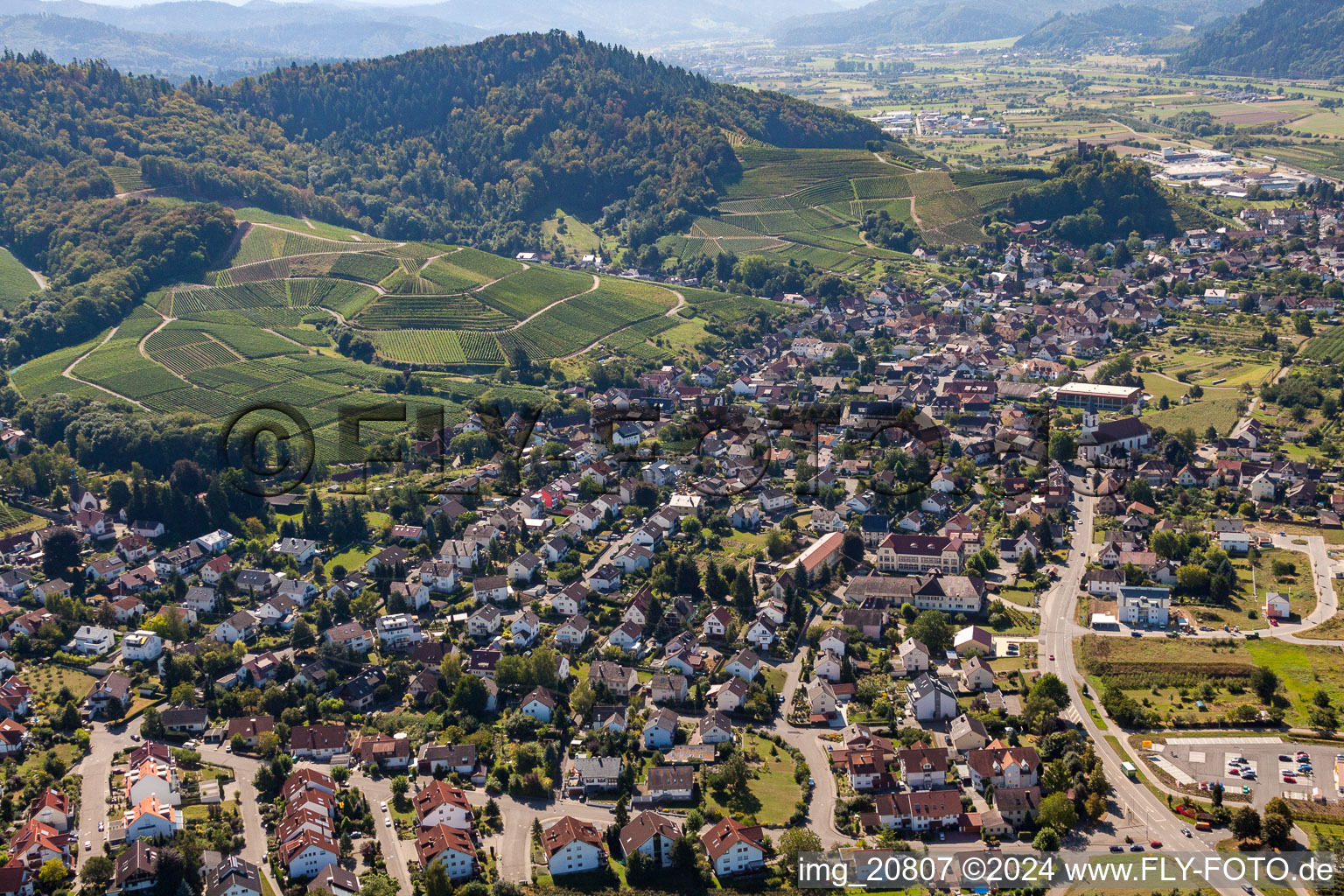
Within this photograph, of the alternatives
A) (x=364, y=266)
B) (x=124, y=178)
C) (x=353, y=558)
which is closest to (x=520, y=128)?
(x=124, y=178)

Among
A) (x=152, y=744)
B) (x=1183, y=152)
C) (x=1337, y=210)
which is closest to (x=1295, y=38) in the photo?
(x=1183, y=152)

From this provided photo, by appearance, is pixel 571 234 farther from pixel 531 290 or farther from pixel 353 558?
pixel 353 558

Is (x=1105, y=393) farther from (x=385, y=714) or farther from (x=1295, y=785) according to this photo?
(x=385, y=714)

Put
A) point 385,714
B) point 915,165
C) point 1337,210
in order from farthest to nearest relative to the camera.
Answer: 1. point 915,165
2. point 1337,210
3. point 385,714

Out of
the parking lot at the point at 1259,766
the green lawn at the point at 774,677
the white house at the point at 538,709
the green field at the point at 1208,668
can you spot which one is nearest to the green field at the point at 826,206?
the green field at the point at 1208,668

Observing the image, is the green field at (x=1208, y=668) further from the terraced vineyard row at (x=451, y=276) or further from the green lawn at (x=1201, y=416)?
the terraced vineyard row at (x=451, y=276)

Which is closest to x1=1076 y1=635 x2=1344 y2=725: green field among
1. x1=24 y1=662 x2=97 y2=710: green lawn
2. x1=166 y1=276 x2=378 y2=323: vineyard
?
x1=24 y1=662 x2=97 y2=710: green lawn
